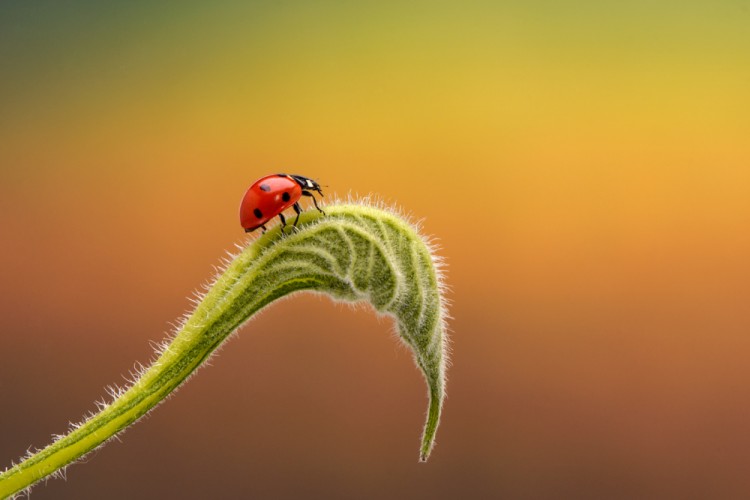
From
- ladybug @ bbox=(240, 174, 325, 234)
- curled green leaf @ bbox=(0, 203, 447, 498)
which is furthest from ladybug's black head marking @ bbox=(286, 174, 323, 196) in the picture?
curled green leaf @ bbox=(0, 203, 447, 498)

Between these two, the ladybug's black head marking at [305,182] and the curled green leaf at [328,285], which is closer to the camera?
the curled green leaf at [328,285]

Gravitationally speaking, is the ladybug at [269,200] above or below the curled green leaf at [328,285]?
above

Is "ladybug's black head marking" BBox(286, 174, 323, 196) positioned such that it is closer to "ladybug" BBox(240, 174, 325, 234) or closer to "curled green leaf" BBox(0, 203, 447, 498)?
"ladybug" BBox(240, 174, 325, 234)

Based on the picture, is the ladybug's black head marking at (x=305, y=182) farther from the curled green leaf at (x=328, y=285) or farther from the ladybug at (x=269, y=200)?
the curled green leaf at (x=328, y=285)

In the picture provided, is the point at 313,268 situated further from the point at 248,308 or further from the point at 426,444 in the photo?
the point at 426,444

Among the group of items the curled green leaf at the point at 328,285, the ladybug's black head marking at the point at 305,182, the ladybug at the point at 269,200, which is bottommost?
the curled green leaf at the point at 328,285

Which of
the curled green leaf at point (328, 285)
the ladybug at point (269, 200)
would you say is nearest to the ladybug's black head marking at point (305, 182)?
the ladybug at point (269, 200)

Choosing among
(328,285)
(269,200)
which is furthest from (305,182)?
(328,285)
